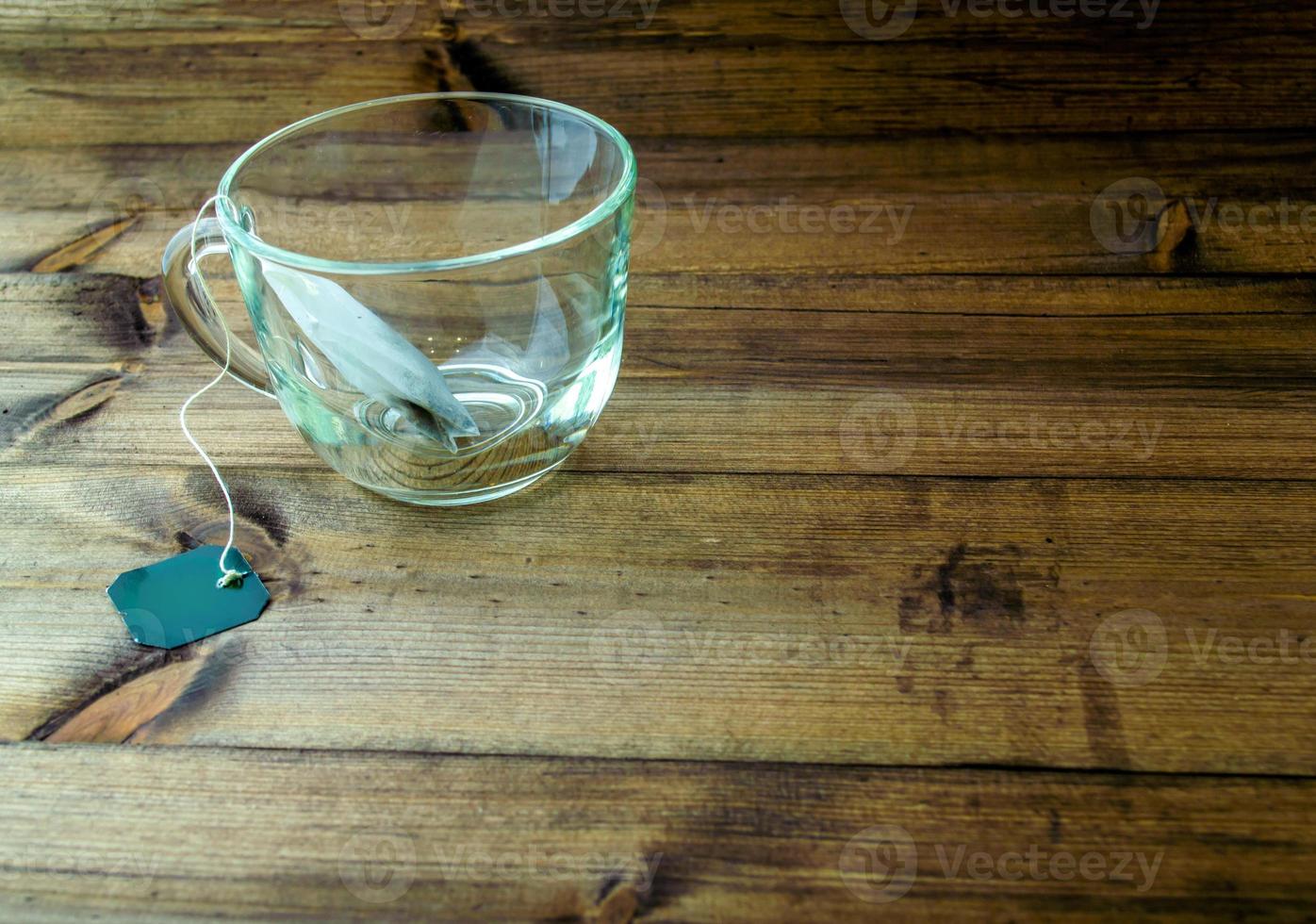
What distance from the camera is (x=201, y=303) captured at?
2.36 ft

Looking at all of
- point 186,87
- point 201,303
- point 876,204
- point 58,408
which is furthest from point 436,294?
point 186,87

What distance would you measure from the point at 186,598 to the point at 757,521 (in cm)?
35

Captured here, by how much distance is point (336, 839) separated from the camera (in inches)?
21.3

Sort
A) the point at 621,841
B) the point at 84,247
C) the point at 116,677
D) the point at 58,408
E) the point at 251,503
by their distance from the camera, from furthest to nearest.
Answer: the point at 84,247, the point at 58,408, the point at 251,503, the point at 116,677, the point at 621,841

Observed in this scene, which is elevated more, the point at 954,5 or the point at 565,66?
the point at 954,5

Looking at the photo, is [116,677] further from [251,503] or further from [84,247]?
[84,247]

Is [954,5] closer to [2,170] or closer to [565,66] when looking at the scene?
[565,66]

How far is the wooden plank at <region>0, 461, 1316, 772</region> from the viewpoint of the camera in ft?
1.95

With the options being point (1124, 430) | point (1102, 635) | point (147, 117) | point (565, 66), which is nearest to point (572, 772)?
point (1102, 635)

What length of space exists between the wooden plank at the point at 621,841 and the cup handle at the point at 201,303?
26 cm

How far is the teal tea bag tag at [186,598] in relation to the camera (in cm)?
66

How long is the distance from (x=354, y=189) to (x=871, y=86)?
0.60 meters

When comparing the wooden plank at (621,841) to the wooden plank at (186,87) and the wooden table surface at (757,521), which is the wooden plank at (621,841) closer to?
the wooden table surface at (757,521)

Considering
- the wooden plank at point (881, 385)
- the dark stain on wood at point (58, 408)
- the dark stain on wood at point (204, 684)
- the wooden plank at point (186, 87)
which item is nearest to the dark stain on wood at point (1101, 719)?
the wooden plank at point (881, 385)
